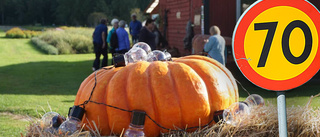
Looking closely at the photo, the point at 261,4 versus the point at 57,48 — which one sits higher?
the point at 261,4

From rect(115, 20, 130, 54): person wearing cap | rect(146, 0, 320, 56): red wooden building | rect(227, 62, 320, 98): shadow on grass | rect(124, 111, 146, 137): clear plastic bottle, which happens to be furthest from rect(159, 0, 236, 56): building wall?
rect(124, 111, 146, 137): clear plastic bottle

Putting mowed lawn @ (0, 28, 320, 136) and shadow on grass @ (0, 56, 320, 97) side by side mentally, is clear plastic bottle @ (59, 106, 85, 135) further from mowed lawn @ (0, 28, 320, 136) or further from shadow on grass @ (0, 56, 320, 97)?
shadow on grass @ (0, 56, 320, 97)

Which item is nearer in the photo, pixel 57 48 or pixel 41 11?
pixel 57 48

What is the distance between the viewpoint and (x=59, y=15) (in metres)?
93.6

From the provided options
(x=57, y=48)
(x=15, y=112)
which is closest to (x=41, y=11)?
(x=57, y=48)

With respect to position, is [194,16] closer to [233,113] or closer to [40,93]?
[40,93]

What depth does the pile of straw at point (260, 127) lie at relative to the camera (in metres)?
3.54

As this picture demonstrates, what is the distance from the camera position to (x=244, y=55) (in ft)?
8.80

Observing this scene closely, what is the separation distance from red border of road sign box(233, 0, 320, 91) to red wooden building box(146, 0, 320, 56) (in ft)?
30.5

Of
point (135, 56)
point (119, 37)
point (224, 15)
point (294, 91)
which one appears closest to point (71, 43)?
point (119, 37)

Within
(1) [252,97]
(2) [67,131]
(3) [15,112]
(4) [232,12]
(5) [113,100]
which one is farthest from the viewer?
(4) [232,12]

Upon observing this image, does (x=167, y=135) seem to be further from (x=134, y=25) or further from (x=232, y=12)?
(x=134, y=25)

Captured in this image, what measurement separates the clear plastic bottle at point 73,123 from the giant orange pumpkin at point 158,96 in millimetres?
103

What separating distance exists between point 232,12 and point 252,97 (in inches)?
339
